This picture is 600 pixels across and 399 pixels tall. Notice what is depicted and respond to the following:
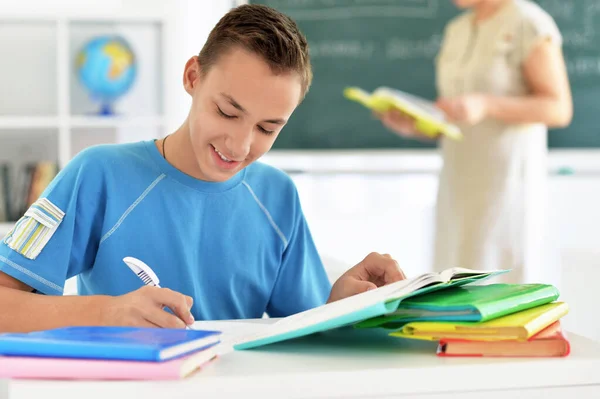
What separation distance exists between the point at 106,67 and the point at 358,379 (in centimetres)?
296

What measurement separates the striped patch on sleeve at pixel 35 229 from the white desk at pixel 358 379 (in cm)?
35

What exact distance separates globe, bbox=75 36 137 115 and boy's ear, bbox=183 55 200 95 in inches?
90.2

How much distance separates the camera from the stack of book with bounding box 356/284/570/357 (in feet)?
2.62

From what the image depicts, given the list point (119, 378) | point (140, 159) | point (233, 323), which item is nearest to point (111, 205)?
point (140, 159)

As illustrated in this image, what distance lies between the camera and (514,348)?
0.80 m

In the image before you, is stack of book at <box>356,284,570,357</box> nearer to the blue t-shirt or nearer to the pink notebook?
the pink notebook

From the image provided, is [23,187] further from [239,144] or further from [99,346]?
[99,346]

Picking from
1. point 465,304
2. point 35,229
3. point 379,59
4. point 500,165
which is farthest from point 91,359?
point 379,59

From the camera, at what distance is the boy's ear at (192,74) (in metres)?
1.26

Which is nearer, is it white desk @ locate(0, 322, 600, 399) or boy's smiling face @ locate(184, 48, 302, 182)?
white desk @ locate(0, 322, 600, 399)

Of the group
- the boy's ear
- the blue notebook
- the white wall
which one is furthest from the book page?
the white wall

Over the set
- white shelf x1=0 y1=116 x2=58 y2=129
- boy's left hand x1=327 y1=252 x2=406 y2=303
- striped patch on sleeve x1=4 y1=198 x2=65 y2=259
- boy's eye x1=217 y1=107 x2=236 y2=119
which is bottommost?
boy's left hand x1=327 y1=252 x2=406 y2=303

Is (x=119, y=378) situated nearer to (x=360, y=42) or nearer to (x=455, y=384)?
(x=455, y=384)

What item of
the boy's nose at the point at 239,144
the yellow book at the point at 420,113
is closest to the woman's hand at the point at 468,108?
the yellow book at the point at 420,113
